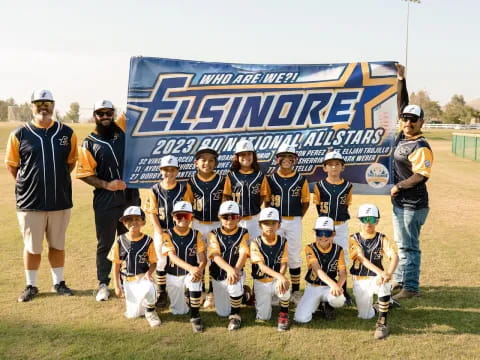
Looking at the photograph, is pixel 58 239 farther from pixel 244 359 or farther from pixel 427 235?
pixel 427 235

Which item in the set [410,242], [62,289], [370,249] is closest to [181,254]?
[62,289]

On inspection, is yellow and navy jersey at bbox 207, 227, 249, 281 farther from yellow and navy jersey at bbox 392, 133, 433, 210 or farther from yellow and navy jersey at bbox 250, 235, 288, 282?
yellow and navy jersey at bbox 392, 133, 433, 210

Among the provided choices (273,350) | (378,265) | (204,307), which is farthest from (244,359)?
(378,265)

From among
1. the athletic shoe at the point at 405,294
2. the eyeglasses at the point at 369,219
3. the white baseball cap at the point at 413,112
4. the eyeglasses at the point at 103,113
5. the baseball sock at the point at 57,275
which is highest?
the white baseball cap at the point at 413,112

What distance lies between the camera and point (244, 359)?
434 centimetres

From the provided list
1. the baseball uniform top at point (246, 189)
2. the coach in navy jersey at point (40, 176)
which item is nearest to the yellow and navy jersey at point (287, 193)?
the baseball uniform top at point (246, 189)

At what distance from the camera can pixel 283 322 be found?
5.07m

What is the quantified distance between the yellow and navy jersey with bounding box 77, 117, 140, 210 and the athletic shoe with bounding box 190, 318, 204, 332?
2.03 meters

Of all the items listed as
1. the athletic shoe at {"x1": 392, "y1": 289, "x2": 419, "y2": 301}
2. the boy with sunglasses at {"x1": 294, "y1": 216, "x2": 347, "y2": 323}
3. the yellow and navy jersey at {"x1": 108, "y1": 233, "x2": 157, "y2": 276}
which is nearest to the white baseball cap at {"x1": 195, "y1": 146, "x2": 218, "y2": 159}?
the yellow and navy jersey at {"x1": 108, "y1": 233, "x2": 157, "y2": 276}

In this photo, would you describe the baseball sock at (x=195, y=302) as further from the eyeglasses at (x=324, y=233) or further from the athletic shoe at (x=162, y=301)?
the eyeglasses at (x=324, y=233)

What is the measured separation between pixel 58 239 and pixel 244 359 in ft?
10.6

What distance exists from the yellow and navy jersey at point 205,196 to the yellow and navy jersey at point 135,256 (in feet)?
2.41

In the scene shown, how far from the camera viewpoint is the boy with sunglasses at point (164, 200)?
5.75m

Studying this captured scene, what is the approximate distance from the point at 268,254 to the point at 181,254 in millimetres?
1047
